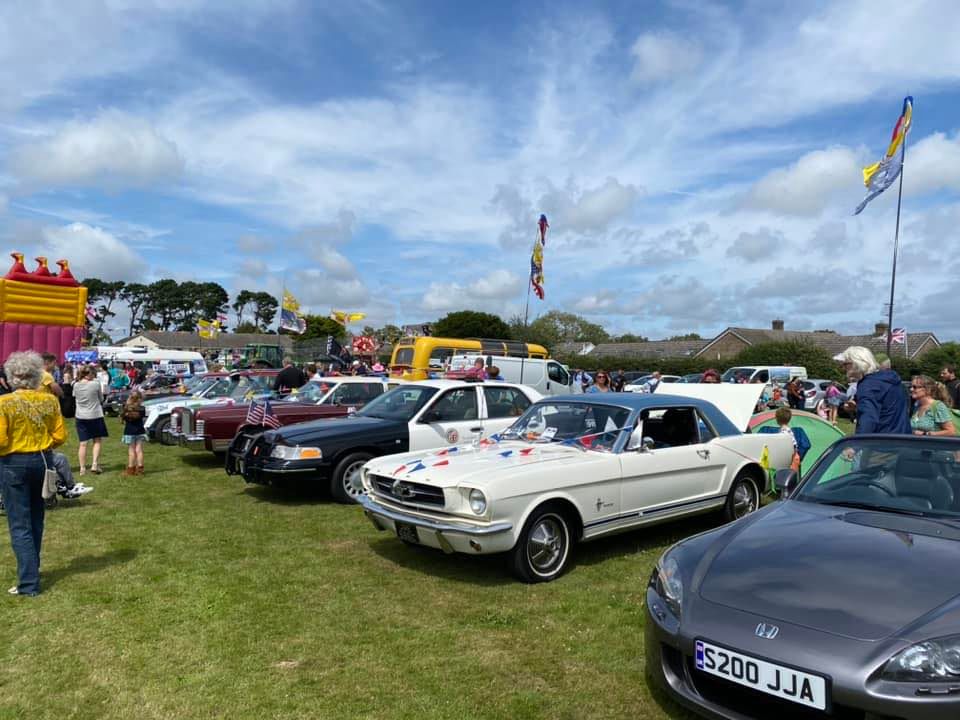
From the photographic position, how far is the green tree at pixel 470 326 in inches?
2451

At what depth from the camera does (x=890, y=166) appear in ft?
78.8

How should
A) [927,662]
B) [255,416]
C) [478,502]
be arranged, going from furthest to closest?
1. [255,416]
2. [478,502]
3. [927,662]

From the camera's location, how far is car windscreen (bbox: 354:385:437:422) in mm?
9000

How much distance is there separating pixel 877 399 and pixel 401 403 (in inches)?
219

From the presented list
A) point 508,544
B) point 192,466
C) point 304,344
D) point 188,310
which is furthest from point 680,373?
point 188,310

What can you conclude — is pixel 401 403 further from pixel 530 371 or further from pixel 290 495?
pixel 530 371

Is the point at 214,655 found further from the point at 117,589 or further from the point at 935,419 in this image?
the point at 935,419

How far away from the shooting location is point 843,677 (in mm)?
2643

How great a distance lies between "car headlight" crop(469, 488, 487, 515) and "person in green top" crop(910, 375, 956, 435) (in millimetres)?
4793

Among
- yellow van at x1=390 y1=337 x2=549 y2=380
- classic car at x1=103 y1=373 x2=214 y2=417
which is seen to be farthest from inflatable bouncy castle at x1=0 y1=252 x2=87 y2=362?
yellow van at x1=390 y1=337 x2=549 y2=380

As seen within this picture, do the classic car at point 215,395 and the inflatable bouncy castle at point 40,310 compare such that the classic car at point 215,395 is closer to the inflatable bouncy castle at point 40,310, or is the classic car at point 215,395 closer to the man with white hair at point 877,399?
the man with white hair at point 877,399

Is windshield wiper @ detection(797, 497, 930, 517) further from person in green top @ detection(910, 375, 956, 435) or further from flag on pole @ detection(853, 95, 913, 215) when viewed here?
flag on pole @ detection(853, 95, 913, 215)

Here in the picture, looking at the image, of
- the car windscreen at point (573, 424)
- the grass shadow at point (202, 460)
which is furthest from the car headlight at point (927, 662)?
the grass shadow at point (202, 460)

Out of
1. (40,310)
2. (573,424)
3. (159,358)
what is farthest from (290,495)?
(159,358)
